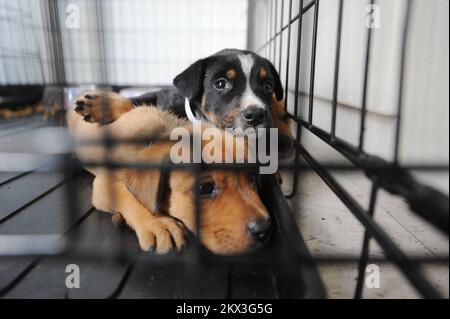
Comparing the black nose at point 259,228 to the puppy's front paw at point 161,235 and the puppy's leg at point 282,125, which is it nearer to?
the puppy's front paw at point 161,235

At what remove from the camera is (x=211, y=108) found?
1766mm

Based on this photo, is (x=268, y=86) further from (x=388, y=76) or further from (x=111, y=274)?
(x=111, y=274)

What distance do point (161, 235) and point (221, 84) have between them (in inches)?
38.7

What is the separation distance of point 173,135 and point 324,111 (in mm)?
838

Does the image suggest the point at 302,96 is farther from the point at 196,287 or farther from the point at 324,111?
the point at 196,287

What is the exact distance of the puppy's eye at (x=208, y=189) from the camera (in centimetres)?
100

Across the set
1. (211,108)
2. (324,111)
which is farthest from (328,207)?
(211,108)

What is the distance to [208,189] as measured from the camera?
1.01m

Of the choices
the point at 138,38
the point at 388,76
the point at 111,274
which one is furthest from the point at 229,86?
the point at 138,38

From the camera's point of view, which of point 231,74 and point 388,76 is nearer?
point 388,76

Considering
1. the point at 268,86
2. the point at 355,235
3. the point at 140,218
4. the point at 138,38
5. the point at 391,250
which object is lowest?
the point at 355,235

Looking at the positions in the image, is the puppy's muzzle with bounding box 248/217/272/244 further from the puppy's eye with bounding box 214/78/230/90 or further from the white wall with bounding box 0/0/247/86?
the white wall with bounding box 0/0/247/86

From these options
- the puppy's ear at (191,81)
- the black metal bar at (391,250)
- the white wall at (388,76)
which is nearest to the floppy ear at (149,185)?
the black metal bar at (391,250)

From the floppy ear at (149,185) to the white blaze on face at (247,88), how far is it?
2.42 ft
